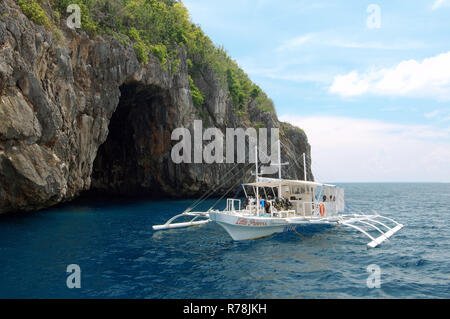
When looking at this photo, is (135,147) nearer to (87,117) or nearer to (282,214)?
(87,117)

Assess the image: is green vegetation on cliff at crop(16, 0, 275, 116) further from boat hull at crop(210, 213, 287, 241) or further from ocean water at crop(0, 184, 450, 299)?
boat hull at crop(210, 213, 287, 241)

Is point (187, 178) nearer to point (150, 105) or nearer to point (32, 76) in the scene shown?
point (150, 105)

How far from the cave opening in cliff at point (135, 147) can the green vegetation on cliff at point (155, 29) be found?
6221 millimetres

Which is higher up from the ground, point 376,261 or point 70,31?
point 70,31

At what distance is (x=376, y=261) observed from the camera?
16.2 m

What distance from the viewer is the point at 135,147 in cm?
4478

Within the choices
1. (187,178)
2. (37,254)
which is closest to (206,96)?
(187,178)

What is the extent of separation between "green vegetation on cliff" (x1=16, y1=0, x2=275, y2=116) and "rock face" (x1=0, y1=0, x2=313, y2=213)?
4.19 ft

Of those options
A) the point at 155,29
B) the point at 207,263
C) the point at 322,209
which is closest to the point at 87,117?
the point at 155,29

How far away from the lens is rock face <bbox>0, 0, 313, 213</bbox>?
19.8m

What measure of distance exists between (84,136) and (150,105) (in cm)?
1547

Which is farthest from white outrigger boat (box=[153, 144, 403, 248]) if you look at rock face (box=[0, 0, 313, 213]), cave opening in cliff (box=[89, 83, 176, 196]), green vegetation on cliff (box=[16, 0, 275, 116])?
cave opening in cliff (box=[89, 83, 176, 196])

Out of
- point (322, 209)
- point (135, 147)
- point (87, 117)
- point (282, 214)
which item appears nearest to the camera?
point (282, 214)

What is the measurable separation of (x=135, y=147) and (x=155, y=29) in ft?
52.6
